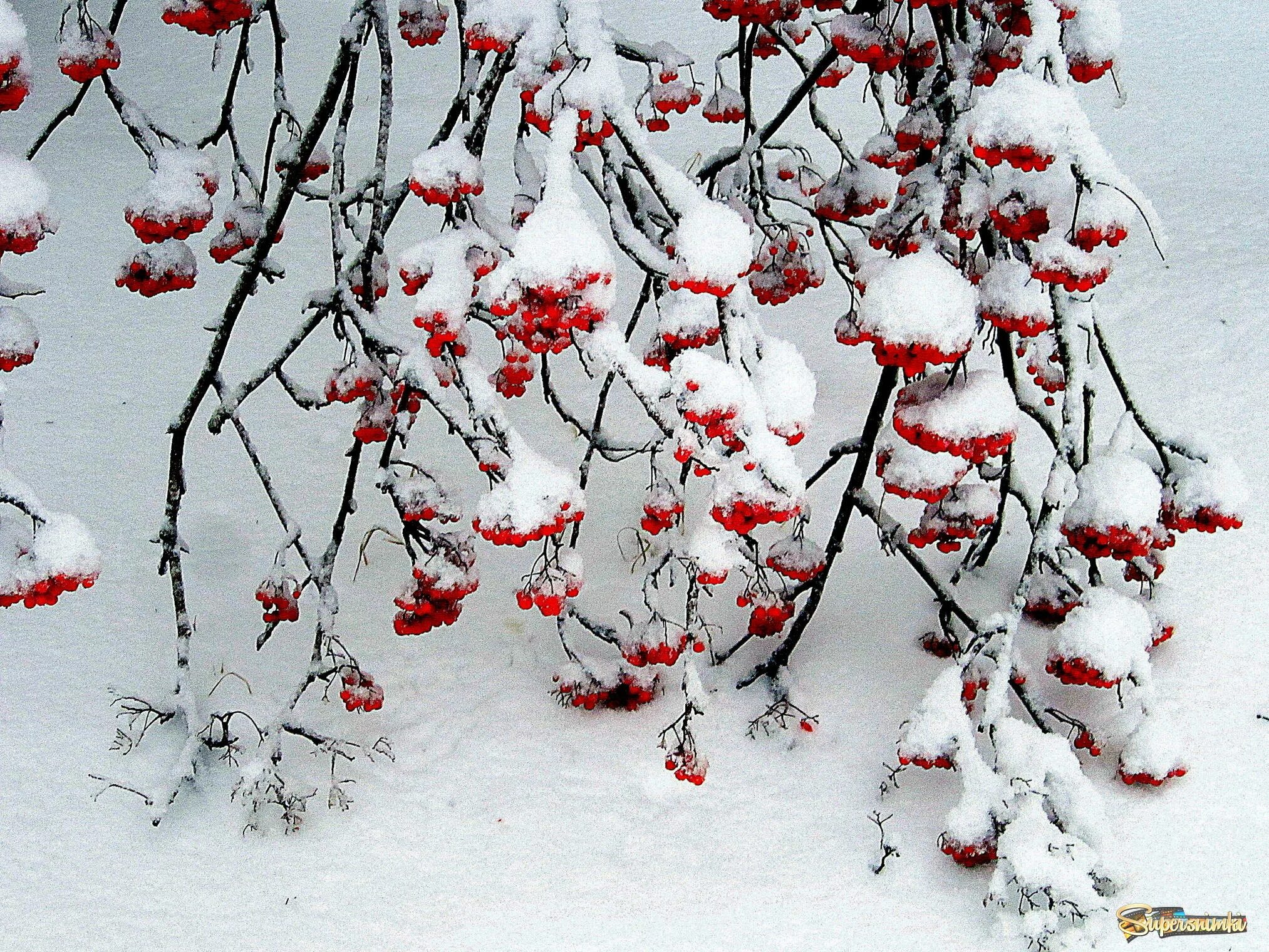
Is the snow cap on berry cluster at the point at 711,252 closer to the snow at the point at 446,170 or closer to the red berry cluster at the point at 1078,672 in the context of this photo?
the snow at the point at 446,170

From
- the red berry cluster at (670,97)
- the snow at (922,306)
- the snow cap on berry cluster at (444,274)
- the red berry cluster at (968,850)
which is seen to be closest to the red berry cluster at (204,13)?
the snow cap on berry cluster at (444,274)

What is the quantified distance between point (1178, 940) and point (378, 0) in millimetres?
2557

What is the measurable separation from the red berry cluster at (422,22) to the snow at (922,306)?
138 cm

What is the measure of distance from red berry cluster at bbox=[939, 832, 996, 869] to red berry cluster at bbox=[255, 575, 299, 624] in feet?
5.15

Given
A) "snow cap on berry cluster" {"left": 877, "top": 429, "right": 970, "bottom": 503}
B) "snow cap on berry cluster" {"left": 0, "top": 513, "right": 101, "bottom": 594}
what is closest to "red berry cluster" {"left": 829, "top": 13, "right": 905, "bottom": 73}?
"snow cap on berry cluster" {"left": 877, "top": 429, "right": 970, "bottom": 503}

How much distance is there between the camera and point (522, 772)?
112 inches

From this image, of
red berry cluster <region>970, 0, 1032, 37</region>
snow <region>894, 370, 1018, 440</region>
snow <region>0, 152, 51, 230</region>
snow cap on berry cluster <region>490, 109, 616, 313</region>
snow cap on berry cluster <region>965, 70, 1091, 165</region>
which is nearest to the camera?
snow cap on berry cluster <region>490, 109, 616, 313</region>

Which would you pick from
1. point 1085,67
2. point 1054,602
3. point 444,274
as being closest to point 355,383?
point 444,274

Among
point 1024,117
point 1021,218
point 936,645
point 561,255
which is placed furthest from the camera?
point 936,645

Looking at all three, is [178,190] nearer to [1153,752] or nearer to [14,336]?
[14,336]

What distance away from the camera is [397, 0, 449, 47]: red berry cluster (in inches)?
109

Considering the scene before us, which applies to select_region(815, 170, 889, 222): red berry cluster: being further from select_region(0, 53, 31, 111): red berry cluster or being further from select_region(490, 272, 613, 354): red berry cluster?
select_region(0, 53, 31, 111): red berry cluster

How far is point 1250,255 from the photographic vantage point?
488 centimetres

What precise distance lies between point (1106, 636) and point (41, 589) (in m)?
2.09
